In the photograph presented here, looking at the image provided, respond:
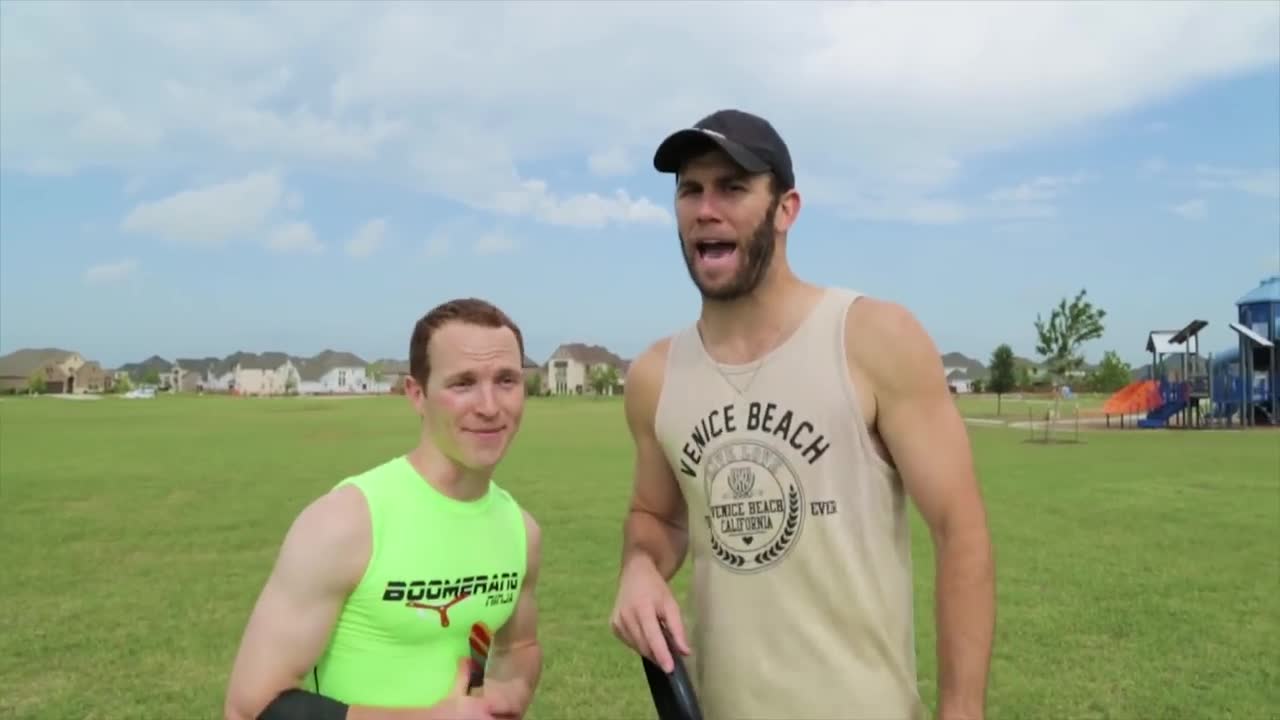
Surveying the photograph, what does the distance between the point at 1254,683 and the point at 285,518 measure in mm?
12443

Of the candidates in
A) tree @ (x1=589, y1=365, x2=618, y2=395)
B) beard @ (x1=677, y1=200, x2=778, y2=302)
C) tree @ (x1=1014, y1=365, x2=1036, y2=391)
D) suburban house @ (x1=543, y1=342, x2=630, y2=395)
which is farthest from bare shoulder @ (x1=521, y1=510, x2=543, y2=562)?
suburban house @ (x1=543, y1=342, x2=630, y2=395)

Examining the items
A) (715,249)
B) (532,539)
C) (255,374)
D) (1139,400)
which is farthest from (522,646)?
(255,374)

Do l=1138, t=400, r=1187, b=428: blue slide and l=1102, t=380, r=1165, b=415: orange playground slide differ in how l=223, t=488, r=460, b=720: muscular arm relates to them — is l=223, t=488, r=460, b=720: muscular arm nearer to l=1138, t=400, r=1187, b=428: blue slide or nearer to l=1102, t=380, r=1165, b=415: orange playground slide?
l=1102, t=380, r=1165, b=415: orange playground slide

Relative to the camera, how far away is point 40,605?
31.6 feet

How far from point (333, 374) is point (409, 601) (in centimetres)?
17721

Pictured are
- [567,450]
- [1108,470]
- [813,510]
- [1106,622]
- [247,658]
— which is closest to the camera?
[247,658]

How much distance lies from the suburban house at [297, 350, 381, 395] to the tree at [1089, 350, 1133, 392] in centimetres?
10914

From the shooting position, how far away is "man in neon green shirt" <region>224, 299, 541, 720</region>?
2.52m

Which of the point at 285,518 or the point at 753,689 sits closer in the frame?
the point at 753,689

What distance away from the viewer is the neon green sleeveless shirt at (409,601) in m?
2.62

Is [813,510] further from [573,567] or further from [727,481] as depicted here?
[573,567]

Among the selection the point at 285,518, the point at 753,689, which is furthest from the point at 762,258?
the point at 285,518

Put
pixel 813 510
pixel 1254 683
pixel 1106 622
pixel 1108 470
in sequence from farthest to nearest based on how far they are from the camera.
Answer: pixel 1108 470 → pixel 1106 622 → pixel 1254 683 → pixel 813 510

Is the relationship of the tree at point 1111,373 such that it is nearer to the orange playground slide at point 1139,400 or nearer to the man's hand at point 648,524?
the orange playground slide at point 1139,400
